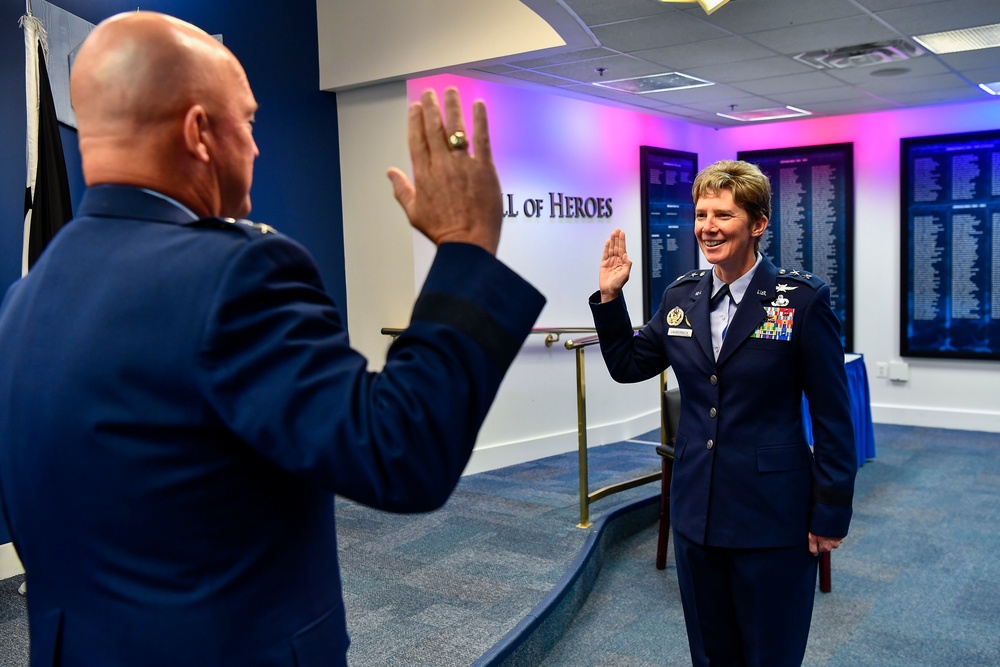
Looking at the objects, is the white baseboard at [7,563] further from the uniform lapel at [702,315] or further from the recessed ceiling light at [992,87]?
the recessed ceiling light at [992,87]

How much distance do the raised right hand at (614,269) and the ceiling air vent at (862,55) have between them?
3.29 m

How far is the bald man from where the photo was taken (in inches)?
28.6

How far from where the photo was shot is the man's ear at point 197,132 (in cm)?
81

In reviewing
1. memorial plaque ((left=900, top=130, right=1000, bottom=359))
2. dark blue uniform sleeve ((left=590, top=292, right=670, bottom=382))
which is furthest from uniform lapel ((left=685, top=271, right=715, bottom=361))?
memorial plaque ((left=900, top=130, right=1000, bottom=359))

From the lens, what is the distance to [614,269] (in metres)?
2.25

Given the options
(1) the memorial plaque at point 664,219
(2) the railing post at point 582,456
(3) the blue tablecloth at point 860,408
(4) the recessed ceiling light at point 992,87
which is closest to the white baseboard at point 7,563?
(2) the railing post at point 582,456

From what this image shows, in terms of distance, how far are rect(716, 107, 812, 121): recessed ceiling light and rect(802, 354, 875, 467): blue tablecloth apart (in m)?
2.32

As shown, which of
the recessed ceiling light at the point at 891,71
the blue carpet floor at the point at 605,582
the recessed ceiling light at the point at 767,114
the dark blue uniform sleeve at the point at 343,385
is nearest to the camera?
the dark blue uniform sleeve at the point at 343,385

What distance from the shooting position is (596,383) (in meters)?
6.42

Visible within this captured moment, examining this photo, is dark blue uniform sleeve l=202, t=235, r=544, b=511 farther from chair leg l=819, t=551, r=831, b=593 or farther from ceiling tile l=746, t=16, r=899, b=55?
ceiling tile l=746, t=16, r=899, b=55

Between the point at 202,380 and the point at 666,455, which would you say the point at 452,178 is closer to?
the point at 202,380

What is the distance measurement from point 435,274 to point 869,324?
283 inches

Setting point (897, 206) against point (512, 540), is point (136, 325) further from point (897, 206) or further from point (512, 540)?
point (897, 206)

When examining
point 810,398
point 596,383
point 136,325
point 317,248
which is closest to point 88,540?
point 136,325
